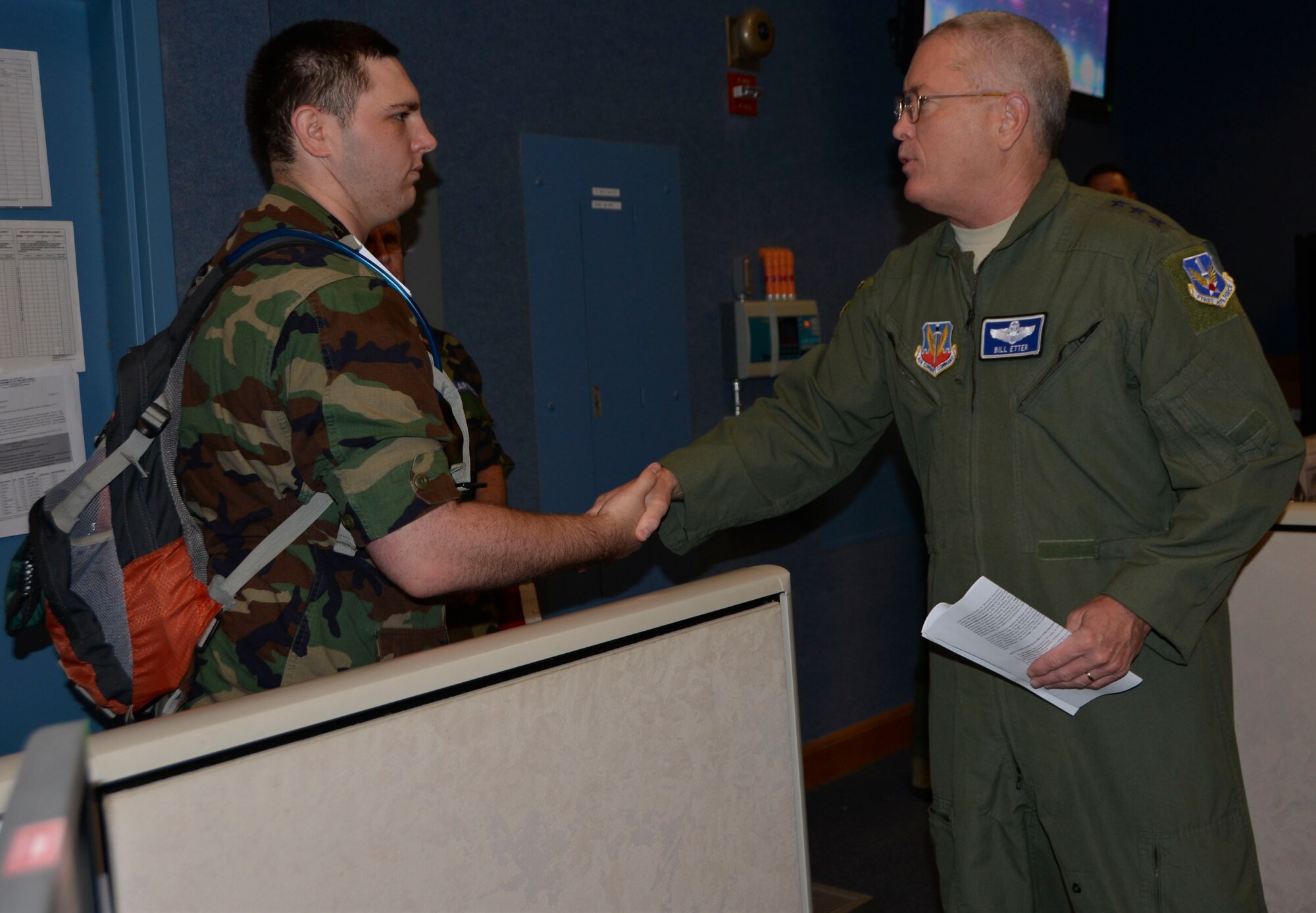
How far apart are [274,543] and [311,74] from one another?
2.50 feet

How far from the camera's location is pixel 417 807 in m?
1.02

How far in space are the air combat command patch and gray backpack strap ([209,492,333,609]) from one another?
992 millimetres

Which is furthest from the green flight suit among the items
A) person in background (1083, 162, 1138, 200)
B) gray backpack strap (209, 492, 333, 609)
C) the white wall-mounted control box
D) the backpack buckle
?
person in background (1083, 162, 1138, 200)

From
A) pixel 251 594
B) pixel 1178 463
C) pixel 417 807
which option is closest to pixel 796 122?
pixel 1178 463

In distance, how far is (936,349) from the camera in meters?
1.82

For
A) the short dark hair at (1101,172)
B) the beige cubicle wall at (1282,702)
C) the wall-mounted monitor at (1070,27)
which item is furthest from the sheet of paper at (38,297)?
the short dark hair at (1101,172)

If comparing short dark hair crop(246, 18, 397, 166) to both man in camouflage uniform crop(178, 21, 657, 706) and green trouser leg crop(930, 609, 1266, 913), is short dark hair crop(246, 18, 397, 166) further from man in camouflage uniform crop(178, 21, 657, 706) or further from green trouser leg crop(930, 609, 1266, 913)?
green trouser leg crop(930, 609, 1266, 913)

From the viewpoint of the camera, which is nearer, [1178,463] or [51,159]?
[1178,463]

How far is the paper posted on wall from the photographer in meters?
1.43

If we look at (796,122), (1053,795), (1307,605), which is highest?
(796,122)

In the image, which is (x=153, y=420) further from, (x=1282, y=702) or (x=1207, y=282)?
(x=1282, y=702)

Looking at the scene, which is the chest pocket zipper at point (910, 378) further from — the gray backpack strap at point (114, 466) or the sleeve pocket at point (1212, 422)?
the gray backpack strap at point (114, 466)

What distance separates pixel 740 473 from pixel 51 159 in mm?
1578

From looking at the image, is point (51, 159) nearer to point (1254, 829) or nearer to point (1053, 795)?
point (1053, 795)
